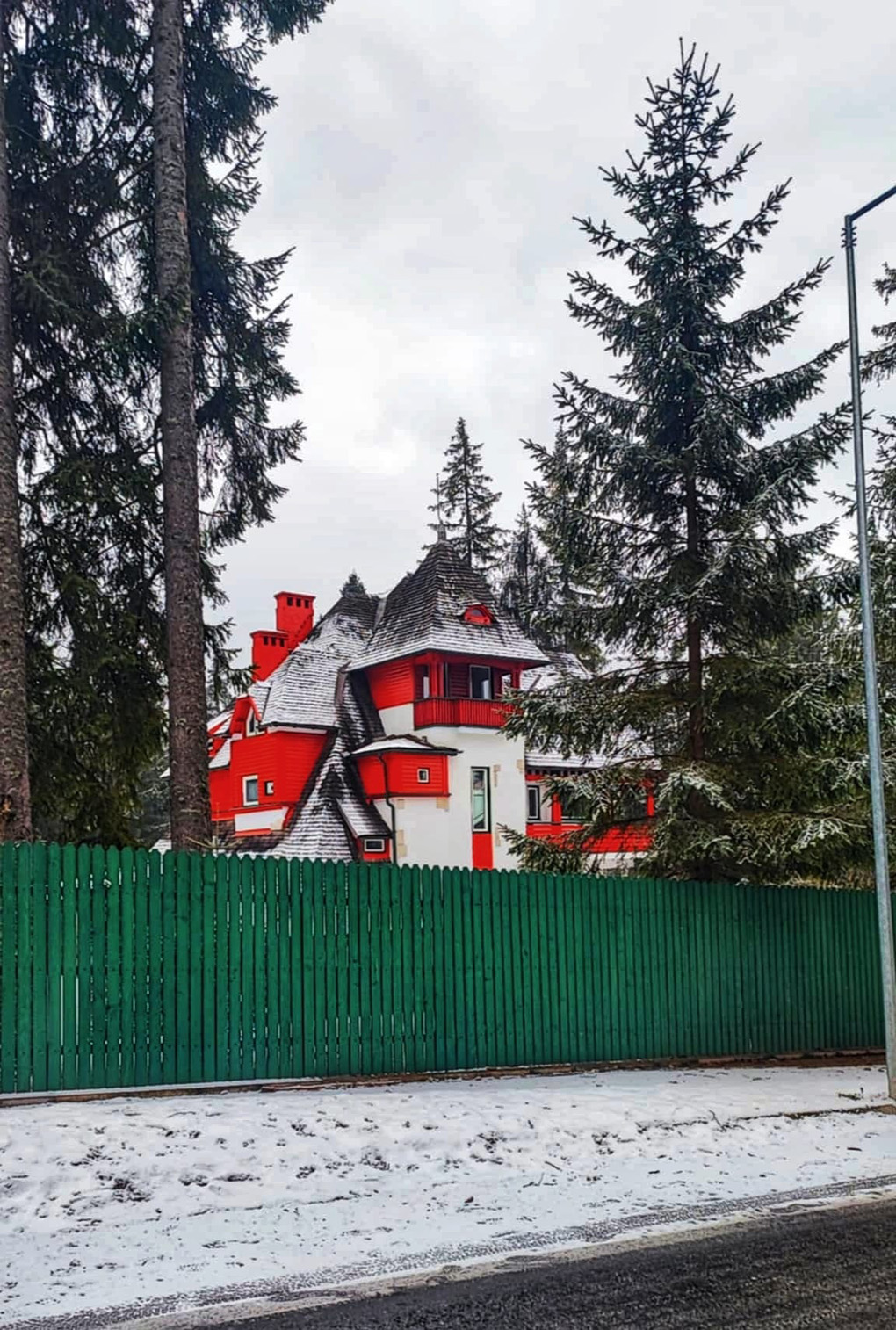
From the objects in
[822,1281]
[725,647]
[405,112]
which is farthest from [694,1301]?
[405,112]

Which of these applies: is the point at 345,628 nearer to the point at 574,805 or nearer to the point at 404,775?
the point at 404,775

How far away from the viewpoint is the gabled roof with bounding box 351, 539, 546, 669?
33.1 meters

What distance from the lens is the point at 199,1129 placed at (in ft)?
26.0

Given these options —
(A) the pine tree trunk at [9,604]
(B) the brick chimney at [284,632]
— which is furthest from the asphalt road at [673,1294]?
(B) the brick chimney at [284,632]

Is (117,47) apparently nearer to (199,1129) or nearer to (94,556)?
(94,556)

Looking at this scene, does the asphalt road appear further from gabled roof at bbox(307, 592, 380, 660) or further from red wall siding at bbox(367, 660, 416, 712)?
gabled roof at bbox(307, 592, 380, 660)

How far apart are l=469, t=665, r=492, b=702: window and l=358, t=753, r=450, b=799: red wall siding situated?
251cm

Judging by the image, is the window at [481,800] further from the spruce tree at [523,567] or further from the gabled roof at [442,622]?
the spruce tree at [523,567]

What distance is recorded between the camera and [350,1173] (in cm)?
766

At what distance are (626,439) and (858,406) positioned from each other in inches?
152

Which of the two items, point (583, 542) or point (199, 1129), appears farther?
point (583, 542)

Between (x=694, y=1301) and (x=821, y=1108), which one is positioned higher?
(x=694, y=1301)

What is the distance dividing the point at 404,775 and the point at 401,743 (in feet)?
3.01

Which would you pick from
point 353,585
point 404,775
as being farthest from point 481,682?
point 353,585
